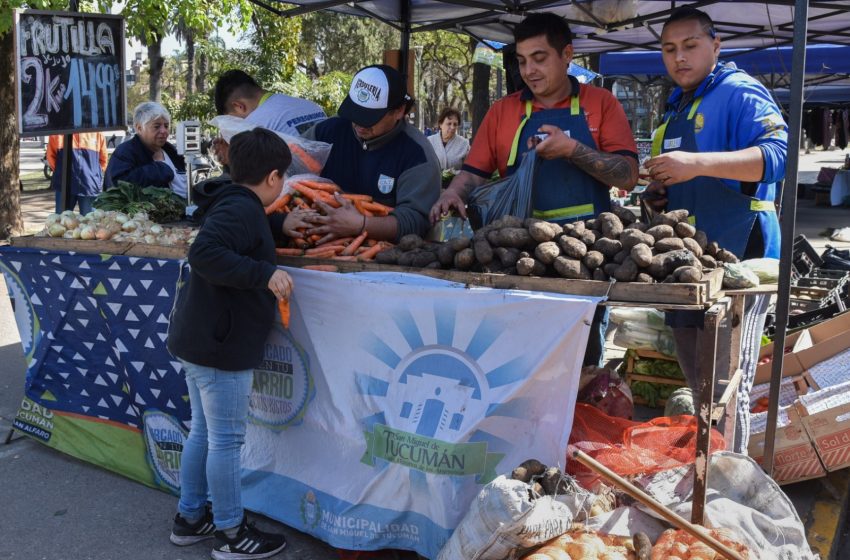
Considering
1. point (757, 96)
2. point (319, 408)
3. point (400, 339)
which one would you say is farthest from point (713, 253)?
point (319, 408)

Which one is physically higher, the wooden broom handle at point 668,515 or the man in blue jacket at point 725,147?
the man in blue jacket at point 725,147

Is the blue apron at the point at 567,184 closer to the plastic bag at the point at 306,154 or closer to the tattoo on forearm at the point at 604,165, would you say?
the tattoo on forearm at the point at 604,165

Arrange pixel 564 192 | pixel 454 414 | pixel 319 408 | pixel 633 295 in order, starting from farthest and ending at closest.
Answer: pixel 564 192 → pixel 319 408 → pixel 454 414 → pixel 633 295

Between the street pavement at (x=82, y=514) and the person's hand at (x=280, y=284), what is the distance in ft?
4.10

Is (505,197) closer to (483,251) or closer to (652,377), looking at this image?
(483,251)

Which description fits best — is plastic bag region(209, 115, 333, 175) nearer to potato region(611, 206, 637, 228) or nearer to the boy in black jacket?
the boy in black jacket

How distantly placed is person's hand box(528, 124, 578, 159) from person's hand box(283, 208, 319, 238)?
3.77ft

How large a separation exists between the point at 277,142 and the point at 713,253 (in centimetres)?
193

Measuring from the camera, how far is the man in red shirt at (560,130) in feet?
12.4

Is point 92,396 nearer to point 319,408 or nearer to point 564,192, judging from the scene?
point 319,408

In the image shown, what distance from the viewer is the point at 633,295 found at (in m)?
3.01

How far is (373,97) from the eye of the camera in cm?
400

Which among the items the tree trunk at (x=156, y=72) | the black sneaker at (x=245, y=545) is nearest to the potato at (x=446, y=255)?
the black sneaker at (x=245, y=545)

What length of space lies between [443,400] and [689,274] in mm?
1090
